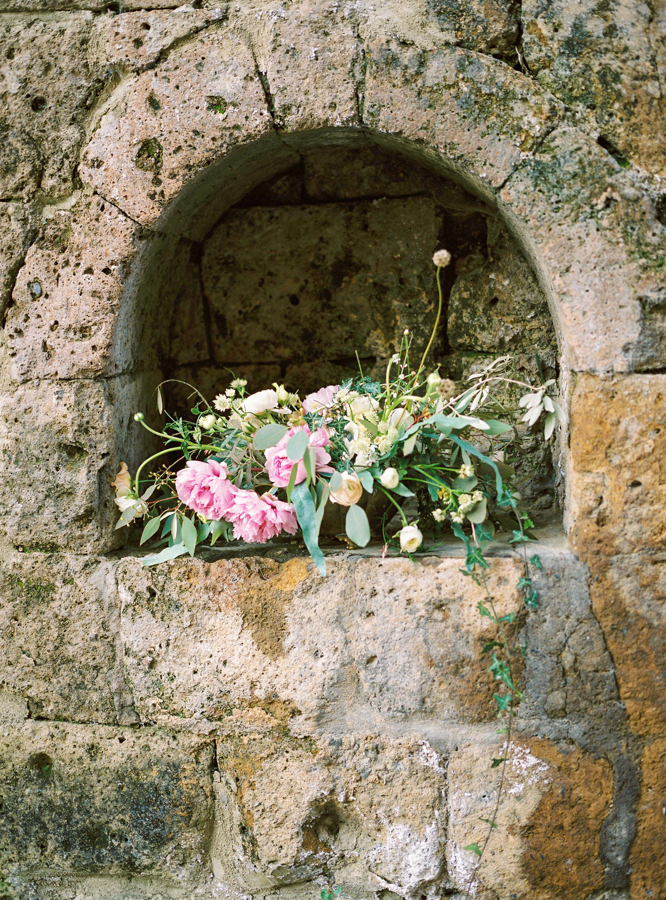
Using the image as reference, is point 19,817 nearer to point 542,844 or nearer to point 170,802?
point 170,802

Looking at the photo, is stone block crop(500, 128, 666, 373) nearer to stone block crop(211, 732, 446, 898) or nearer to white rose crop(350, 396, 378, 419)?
white rose crop(350, 396, 378, 419)

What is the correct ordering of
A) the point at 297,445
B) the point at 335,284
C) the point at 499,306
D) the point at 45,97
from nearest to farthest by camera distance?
the point at 297,445 → the point at 45,97 → the point at 499,306 → the point at 335,284

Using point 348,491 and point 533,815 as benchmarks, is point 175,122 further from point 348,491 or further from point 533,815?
point 533,815

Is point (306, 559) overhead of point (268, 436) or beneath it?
beneath

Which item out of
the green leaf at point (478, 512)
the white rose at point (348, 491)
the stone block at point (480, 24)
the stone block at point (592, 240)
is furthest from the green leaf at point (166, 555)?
the stone block at point (480, 24)

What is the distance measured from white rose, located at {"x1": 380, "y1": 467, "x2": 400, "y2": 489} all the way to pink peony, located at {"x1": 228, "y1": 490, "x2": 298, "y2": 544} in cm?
22

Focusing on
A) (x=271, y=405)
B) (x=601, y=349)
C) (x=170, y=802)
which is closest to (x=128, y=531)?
(x=271, y=405)

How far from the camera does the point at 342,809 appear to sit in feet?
5.16

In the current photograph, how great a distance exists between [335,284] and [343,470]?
2.41 feet

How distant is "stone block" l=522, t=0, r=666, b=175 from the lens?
142cm

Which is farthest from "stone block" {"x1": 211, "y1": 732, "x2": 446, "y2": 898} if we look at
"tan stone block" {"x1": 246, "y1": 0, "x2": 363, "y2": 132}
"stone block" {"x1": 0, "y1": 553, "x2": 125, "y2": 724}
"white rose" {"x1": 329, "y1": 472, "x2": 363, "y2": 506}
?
"tan stone block" {"x1": 246, "y1": 0, "x2": 363, "y2": 132}

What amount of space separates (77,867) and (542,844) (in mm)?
1140

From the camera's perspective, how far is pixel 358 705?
156cm

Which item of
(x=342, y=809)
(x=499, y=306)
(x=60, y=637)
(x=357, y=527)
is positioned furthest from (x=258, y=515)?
(x=499, y=306)
